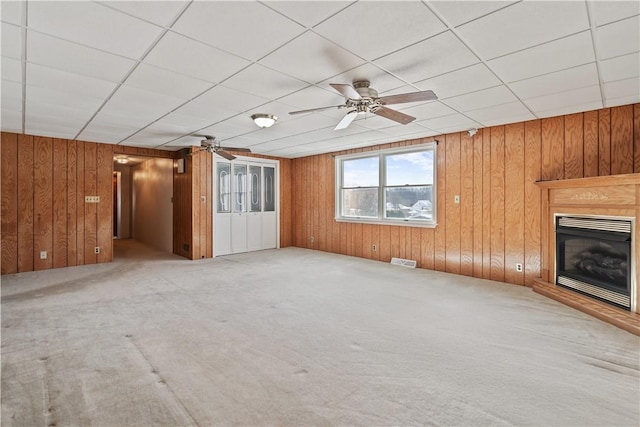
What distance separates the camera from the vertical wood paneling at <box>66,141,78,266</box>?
5.74 meters

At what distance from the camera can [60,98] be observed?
3.45 metres

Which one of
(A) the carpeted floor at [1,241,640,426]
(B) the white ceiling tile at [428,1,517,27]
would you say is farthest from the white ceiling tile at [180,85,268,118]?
(A) the carpeted floor at [1,241,640,426]

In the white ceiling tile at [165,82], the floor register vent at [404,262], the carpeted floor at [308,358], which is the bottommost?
the carpeted floor at [308,358]

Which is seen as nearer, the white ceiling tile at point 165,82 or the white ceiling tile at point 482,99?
the white ceiling tile at point 165,82

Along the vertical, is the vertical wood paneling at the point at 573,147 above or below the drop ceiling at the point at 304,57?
below

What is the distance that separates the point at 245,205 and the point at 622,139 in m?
6.60

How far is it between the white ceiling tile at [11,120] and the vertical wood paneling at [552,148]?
22.6ft

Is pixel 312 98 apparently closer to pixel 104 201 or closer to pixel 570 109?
pixel 570 109

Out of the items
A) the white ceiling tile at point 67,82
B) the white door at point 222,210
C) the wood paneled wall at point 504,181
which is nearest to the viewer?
the white ceiling tile at point 67,82

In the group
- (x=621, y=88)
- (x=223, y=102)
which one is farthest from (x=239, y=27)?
(x=621, y=88)

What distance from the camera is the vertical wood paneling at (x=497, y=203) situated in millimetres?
4730

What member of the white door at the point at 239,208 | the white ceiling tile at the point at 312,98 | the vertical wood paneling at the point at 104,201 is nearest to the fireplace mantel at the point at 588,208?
the white ceiling tile at the point at 312,98

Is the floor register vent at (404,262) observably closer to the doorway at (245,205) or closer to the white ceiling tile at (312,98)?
the doorway at (245,205)

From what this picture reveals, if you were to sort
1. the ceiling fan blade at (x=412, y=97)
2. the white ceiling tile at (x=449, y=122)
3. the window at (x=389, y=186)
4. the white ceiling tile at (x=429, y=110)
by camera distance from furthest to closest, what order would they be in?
the window at (x=389, y=186) < the white ceiling tile at (x=449, y=122) < the white ceiling tile at (x=429, y=110) < the ceiling fan blade at (x=412, y=97)
